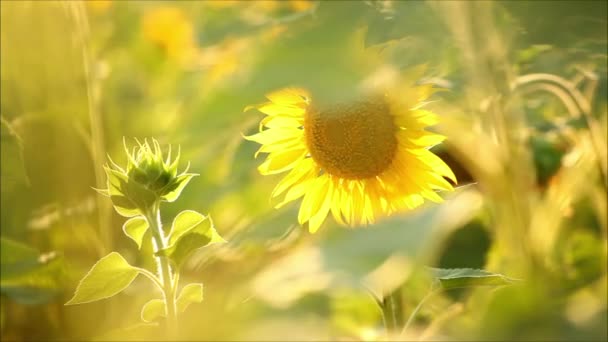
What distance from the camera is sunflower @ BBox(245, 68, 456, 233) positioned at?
323mm

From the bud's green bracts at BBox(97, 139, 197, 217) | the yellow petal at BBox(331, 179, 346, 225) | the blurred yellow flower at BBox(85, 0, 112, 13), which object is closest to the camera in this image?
the bud's green bracts at BBox(97, 139, 197, 217)

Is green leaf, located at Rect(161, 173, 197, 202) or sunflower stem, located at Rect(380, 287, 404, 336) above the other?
green leaf, located at Rect(161, 173, 197, 202)

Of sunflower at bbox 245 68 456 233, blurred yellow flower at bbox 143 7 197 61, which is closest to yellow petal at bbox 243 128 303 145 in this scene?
sunflower at bbox 245 68 456 233

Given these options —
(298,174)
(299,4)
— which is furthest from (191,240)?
(299,4)

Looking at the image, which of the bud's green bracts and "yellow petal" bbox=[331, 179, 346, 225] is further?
"yellow petal" bbox=[331, 179, 346, 225]

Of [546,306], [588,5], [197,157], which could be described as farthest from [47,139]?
[546,306]

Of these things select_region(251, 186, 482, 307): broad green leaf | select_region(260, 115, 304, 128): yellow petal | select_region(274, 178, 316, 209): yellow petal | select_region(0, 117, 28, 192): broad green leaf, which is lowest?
select_region(251, 186, 482, 307): broad green leaf

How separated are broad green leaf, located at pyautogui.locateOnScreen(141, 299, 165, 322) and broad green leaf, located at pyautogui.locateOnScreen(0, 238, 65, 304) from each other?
15cm

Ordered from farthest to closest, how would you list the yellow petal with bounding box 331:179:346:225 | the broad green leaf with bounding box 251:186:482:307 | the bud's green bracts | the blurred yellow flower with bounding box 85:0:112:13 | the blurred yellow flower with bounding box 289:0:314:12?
1. the blurred yellow flower with bounding box 85:0:112:13
2. the blurred yellow flower with bounding box 289:0:314:12
3. the yellow petal with bounding box 331:179:346:225
4. the bud's green bracts
5. the broad green leaf with bounding box 251:186:482:307

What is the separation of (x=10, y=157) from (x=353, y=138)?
0.18 meters

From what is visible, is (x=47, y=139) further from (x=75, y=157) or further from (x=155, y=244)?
(x=155, y=244)

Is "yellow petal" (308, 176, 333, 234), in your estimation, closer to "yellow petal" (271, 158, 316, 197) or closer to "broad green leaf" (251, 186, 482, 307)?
"yellow petal" (271, 158, 316, 197)

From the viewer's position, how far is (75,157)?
57 centimetres

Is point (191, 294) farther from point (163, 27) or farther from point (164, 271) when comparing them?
point (163, 27)
